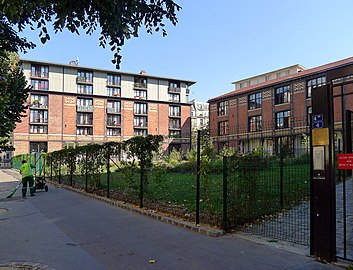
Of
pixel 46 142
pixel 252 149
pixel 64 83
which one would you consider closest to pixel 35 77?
pixel 64 83

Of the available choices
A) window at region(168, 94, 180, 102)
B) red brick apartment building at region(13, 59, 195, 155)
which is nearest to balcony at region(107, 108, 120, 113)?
red brick apartment building at region(13, 59, 195, 155)

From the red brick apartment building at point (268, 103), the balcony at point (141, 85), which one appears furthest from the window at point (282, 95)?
the balcony at point (141, 85)

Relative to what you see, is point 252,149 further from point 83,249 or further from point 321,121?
point 83,249

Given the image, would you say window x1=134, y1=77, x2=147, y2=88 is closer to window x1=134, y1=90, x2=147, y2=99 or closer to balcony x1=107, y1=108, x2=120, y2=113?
window x1=134, y1=90, x2=147, y2=99

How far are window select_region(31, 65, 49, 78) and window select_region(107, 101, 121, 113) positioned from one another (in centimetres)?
1312

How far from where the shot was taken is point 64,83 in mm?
63656

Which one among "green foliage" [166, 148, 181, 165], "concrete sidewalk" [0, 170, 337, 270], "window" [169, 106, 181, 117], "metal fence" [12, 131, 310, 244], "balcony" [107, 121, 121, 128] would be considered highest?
"window" [169, 106, 181, 117]

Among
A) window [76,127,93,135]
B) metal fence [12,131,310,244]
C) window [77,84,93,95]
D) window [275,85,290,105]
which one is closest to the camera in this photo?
metal fence [12,131,310,244]

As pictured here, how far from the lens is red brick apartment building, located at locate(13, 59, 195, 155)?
61.4m

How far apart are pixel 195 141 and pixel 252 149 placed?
1650 mm

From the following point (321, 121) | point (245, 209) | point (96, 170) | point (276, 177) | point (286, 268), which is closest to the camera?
point (286, 268)

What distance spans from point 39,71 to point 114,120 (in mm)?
17060

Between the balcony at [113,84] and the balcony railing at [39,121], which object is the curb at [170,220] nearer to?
the balcony railing at [39,121]

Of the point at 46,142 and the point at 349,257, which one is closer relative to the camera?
the point at 349,257
